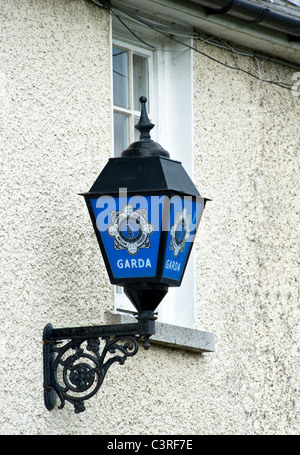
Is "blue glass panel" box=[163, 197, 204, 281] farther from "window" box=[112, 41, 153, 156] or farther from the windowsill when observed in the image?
"window" box=[112, 41, 153, 156]

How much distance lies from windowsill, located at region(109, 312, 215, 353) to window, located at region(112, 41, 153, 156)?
3.48 ft

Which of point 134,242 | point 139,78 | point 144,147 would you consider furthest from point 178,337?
point 139,78

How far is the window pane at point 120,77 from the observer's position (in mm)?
6439

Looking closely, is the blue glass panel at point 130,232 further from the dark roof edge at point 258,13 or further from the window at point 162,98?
the dark roof edge at point 258,13

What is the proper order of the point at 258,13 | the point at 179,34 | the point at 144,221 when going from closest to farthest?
1. the point at 144,221
2. the point at 258,13
3. the point at 179,34

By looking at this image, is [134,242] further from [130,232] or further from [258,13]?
[258,13]

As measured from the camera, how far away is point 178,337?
20.0ft

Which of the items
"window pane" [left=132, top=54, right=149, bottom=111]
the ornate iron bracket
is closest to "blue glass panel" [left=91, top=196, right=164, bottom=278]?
the ornate iron bracket

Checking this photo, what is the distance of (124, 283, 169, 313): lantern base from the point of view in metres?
5.11

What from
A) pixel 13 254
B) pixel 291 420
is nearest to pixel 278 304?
pixel 291 420

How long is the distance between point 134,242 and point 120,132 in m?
1.48

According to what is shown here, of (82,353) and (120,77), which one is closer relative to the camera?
(82,353)

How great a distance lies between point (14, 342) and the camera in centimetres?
521

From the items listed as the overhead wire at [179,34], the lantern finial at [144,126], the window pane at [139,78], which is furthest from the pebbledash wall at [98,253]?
the lantern finial at [144,126]
